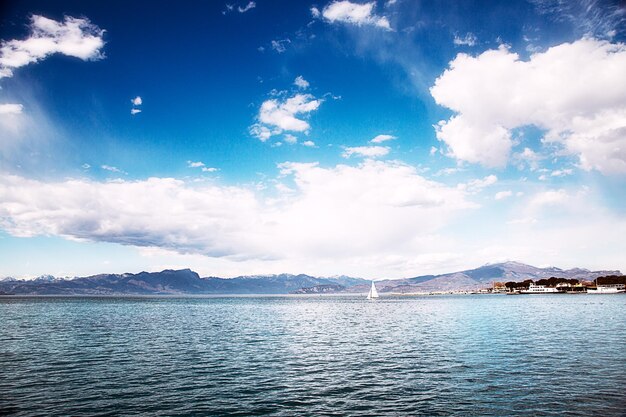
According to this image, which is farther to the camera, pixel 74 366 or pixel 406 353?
pixel 406 353

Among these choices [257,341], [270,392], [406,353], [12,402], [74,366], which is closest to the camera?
[12,402]

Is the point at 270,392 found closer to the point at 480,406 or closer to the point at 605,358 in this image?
the point at 480,406

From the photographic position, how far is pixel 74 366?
46.1 metres

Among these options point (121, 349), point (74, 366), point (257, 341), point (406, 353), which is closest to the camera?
point (74, 366)

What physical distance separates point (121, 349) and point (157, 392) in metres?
29.2

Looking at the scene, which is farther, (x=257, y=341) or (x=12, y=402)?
(x=257, y=341)

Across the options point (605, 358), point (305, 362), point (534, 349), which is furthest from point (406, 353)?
point (605, 358)

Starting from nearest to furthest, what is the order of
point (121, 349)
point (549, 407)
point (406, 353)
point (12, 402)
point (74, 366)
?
1. point (549, 407)
2. point (12, 402)
3. point (74, 366)
4. point (406, 353)
5. point (121, 349)

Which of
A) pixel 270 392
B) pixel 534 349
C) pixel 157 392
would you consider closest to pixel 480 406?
pixel 270 392

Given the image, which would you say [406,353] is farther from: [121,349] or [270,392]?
[121,349]

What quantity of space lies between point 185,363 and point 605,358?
50128 millimetres

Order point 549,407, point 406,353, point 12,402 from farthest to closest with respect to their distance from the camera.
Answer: point 406,353 → point 12,402 → point 549,407

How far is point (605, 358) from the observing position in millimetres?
46812

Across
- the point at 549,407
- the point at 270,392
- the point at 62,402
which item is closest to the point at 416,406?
the point at 549,407
